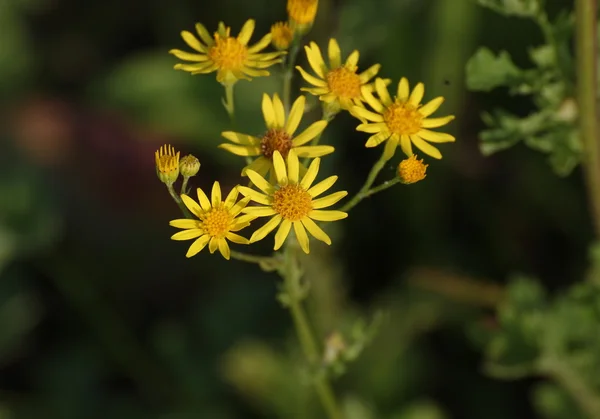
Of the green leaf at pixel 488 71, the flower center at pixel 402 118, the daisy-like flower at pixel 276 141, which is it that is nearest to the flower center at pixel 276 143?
the daisy-like flower at pixel 276 141

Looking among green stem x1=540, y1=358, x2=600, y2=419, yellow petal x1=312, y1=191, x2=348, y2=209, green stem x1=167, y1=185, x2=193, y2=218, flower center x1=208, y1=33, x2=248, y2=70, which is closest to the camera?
green stem x1=167, y1=185, x2=193, y2=218

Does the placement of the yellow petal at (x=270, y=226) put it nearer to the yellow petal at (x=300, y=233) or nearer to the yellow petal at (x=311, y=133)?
the yellow petal at (x=300, y=233)

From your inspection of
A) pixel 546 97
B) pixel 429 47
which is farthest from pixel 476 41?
pixel 546 97

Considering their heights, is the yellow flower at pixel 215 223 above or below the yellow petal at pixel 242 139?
below

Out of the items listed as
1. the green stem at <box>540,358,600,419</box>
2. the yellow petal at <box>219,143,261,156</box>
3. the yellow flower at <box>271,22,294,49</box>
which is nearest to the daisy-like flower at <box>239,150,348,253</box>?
the yellow petal at <box>219,143,261,156</box>

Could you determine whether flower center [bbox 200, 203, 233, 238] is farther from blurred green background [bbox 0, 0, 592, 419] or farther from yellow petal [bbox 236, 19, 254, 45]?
blurred green background [bbox 0, 0, 592, 419]

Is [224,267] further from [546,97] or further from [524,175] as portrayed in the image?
[546,97]
